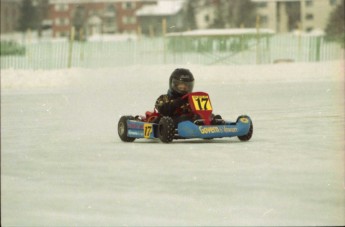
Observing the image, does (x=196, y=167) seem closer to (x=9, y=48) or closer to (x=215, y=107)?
(x=215, y=107)

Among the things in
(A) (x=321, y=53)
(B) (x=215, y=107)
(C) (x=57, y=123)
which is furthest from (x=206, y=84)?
(A) (x=321, y=53)

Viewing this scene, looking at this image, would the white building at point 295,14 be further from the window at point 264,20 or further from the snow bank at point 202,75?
the snow bank at point 202,75

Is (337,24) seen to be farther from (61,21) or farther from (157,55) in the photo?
(61,21)

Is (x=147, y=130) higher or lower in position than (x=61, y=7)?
lower

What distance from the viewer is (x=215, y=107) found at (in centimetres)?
1670

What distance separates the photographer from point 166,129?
11086 millimetres

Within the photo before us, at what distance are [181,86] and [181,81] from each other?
0.31 feet

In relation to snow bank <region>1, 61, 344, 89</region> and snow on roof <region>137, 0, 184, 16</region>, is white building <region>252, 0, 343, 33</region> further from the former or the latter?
snow bank <region>1, 61, 344, 89</region>

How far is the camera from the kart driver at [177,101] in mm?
11070

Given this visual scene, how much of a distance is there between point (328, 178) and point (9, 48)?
134 feet

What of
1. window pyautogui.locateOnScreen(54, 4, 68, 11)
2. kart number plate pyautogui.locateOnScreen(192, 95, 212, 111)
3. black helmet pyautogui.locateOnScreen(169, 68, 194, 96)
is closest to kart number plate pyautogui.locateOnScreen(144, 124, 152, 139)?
black helmet pyautogui.locateOnScreen(169, 68, 194, 96)

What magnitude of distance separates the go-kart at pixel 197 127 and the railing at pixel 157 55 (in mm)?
27011

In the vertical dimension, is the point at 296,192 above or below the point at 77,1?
below

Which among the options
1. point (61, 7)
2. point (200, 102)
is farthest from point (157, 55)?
point (61, 7)
